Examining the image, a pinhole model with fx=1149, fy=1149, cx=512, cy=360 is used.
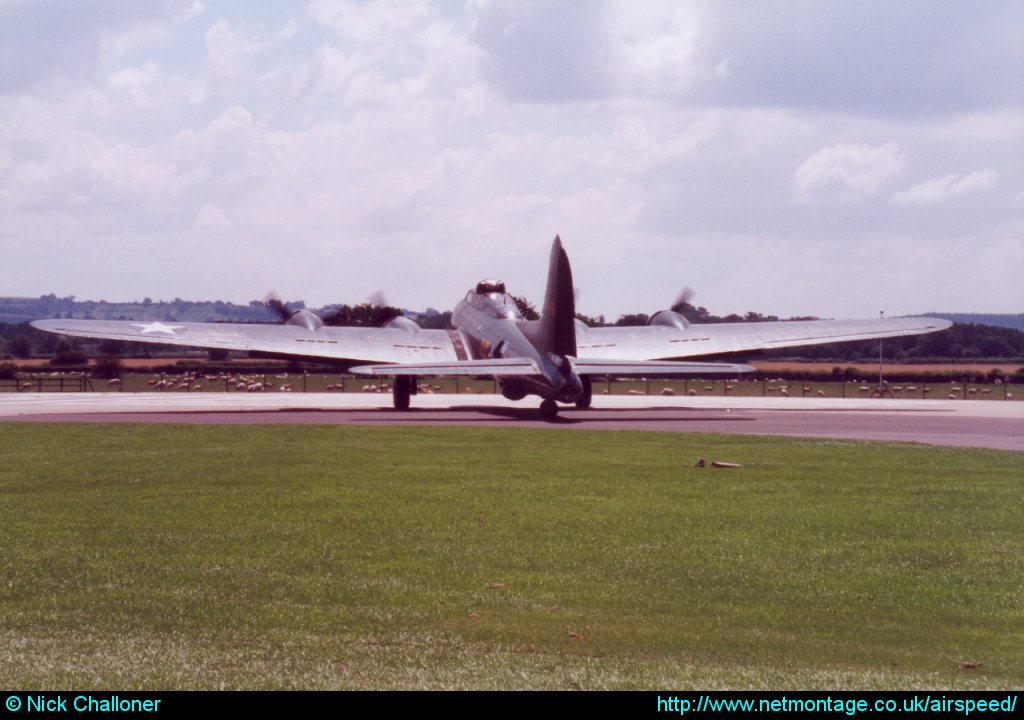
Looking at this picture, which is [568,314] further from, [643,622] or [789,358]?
[789,358]

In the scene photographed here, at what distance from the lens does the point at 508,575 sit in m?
12.0

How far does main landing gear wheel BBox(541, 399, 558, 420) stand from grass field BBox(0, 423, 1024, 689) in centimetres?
1686

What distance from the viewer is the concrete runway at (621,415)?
111 ft

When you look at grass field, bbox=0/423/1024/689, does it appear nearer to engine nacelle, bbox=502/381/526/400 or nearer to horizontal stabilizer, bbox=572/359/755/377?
horizontal stabilizer, bbox=572/359/755/377

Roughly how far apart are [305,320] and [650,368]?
56.8 feet

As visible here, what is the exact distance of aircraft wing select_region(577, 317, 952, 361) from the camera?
1841 inches

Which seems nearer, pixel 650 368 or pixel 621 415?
pixel 650 368

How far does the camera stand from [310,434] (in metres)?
30.7

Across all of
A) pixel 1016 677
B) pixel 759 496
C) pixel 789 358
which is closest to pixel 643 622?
pixel 1016 677

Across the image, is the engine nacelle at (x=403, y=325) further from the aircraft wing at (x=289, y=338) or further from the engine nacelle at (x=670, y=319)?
the engine nacelle at (x=670, y=319)

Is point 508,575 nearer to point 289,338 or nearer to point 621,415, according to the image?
point 621,415

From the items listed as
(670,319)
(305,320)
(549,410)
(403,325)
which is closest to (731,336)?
(670,319)

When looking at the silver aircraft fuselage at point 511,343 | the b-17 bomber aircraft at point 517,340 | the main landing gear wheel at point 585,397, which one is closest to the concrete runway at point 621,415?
the main landing gear wheel at point 585,397

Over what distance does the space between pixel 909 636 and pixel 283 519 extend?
28.3 ft
